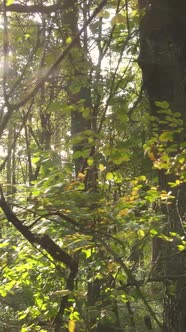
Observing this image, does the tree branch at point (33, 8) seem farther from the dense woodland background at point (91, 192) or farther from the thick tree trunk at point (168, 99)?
the thick tree trunk at point (168, 99)

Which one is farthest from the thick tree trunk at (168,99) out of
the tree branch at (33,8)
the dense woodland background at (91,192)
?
the tree branch at (33,8)

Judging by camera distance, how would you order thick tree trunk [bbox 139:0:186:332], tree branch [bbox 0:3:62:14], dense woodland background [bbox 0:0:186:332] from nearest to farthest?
1. dense woodland background [bbox 0:0:186:332]
2. tree branch [bbox 0:3:62:14]
3. thick tree trunk [bbox 139:0:186:332]

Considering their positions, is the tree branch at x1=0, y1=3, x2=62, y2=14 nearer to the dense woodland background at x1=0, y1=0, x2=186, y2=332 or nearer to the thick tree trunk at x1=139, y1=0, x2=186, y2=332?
the dense woodland background at x1=0, y1=0, x2=186, y2=332

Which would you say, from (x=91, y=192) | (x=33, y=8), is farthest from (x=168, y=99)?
(x=33, y=8)

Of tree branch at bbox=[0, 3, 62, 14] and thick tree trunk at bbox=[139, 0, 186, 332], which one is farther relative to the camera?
thick tree trunk at bbox=[139, 0, 186, 332]

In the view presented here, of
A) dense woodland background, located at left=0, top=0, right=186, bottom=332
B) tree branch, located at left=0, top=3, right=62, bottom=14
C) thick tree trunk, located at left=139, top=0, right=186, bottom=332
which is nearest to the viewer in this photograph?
dense woodland background, located at left=0, top=0, right=186, bottom=332

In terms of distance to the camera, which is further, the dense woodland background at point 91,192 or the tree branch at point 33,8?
the tree branch at point 33,8

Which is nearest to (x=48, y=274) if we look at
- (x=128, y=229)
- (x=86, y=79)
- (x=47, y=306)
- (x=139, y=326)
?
(x=47, y=306)

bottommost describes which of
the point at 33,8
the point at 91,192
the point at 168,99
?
the point at 91,192

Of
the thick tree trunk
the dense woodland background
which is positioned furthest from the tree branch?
the thick tree trunk

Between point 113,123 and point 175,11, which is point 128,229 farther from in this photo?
point 175,11

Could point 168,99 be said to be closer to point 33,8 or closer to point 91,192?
point 91,192

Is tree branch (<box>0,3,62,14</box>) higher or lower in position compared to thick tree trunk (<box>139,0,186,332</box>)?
higher

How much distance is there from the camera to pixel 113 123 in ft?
10.4
